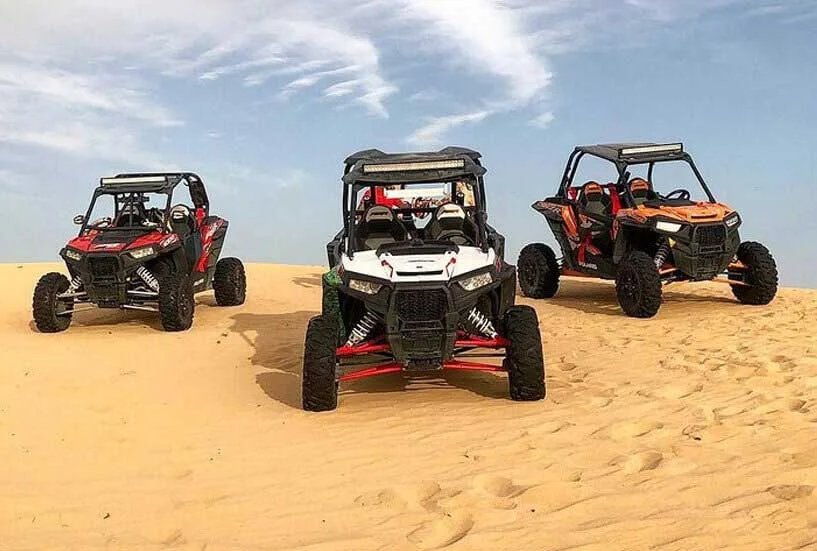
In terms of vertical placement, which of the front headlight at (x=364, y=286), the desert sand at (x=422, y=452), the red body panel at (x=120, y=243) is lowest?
the desert sand at (x=422, y=452)

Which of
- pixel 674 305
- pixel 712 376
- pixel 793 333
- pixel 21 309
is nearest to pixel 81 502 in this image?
pixel 712 376

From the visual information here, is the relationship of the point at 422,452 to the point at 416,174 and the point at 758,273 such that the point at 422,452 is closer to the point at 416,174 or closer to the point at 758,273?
the point at 416,174

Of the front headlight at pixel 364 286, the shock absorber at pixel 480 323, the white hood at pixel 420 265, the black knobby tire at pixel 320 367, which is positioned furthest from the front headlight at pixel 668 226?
the black knobby tire at pixel 320 367

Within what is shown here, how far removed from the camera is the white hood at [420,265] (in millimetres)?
6023

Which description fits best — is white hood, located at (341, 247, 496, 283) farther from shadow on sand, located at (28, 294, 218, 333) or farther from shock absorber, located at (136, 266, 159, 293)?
shadow on sand, located at (28, 294, 218, 333)

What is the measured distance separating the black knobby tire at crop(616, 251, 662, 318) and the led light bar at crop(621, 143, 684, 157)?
1.75 meters

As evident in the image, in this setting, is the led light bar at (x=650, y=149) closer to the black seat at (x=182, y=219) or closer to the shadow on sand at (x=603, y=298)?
the shadow on sand at (x=603, y=298)

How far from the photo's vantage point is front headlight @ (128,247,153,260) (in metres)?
A: 10.6

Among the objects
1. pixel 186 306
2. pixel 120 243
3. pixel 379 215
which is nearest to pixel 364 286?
pixel 379 215

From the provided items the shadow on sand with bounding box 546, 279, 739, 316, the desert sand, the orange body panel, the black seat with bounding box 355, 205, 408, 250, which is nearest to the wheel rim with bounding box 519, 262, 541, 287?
the shadow on sand with bounding box 546, 279, 739, 316

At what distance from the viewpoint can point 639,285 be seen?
10.5m

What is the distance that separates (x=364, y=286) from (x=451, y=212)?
5.41 feet

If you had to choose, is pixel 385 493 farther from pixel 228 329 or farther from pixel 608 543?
pixel 228 329

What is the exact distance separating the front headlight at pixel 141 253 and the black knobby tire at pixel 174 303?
442mm
